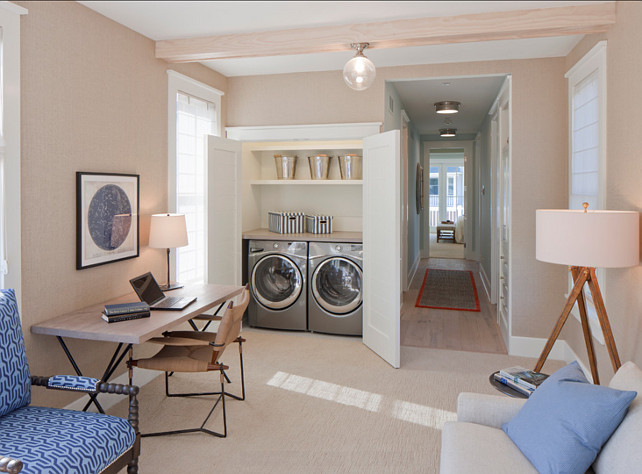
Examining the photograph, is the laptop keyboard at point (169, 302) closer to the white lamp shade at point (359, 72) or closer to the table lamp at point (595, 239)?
the white lamp shade at point (359, 72)

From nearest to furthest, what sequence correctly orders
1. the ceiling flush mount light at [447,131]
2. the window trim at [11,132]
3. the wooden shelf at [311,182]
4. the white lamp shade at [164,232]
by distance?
the window trim at [11,132] < the white lamp shade at [164,232] < the wooden shelf at [311,182] < the ceiling flush mount light at [447,131]

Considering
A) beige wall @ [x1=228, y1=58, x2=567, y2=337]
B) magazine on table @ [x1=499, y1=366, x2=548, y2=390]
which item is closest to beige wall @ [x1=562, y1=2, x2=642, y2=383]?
magazine on table @ [x1=499, y1=366, x2=548, y2=390]

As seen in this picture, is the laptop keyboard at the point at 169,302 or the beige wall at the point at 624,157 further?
the laptop keyboard at the point at 169,302

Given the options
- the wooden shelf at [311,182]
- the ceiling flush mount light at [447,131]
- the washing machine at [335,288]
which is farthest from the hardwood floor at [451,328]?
the ceiling flush mount light at [447,131]

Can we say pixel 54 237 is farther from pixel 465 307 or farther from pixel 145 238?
pixel 465 307

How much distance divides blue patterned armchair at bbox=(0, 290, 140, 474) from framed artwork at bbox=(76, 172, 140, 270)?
0.87m

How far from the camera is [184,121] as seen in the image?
4195mm

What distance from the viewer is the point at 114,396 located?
10.8 ft

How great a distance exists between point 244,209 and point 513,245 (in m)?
2.67

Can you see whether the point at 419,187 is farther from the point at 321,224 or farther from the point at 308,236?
the point at 308,236

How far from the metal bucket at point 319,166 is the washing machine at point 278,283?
82cm

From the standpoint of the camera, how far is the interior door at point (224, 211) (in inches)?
171

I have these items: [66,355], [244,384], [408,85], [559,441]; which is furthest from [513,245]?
[66,355]

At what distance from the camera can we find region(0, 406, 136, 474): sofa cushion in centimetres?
178
